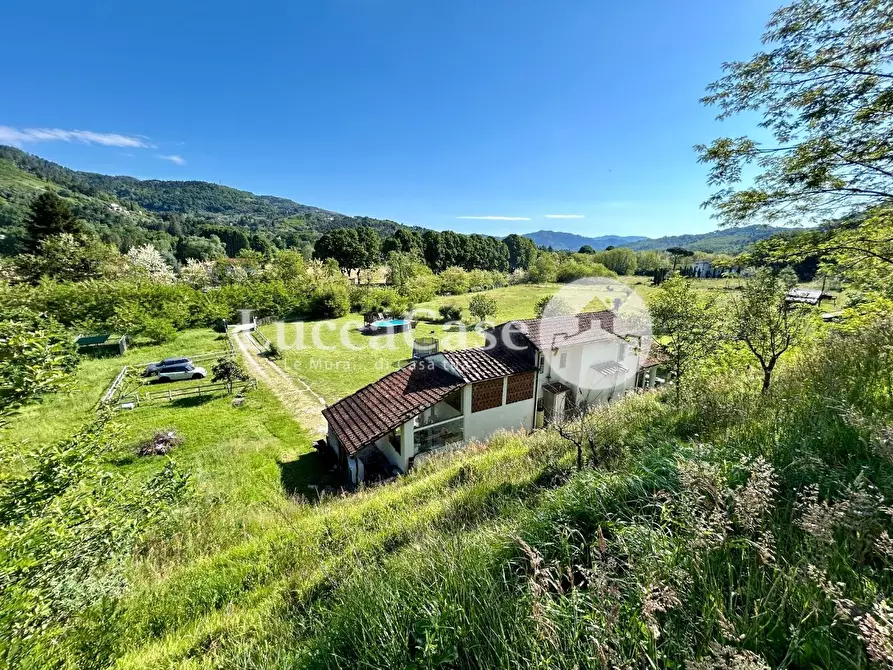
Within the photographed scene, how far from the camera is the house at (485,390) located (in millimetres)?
10023

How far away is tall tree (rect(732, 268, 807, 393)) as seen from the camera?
8406 millimetres

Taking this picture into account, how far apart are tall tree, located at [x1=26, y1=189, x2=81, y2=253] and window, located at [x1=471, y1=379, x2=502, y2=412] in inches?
1886

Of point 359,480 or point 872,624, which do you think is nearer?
point 872,624

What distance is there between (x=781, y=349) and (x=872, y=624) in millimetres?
10559

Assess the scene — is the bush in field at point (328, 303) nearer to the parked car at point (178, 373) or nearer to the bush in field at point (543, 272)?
the parked car at point (178, 373)

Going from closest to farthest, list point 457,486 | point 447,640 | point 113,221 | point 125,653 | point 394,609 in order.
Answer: point 447,640, point 394,609, point 125,653, point 457,486, point 113,221

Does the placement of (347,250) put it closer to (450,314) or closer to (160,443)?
(450,314)

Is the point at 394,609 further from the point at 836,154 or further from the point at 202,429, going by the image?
the point at 202,429

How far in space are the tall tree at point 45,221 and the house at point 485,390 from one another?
44.9 m

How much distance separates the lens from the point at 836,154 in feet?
16.9

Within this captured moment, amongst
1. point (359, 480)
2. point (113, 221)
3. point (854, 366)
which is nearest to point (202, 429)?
point (359, 480)

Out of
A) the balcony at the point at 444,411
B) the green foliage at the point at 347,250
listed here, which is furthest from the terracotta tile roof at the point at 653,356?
the green foliage at the point at 347,250

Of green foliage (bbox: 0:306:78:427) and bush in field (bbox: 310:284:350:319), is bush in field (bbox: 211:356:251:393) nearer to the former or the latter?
green foliage (bbox: 0:306:78:427)

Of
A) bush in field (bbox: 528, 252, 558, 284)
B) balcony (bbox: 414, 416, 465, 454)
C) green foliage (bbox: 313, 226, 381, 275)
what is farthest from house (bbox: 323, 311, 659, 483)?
bush in field (bbox: 528, 252, 558, 284)
